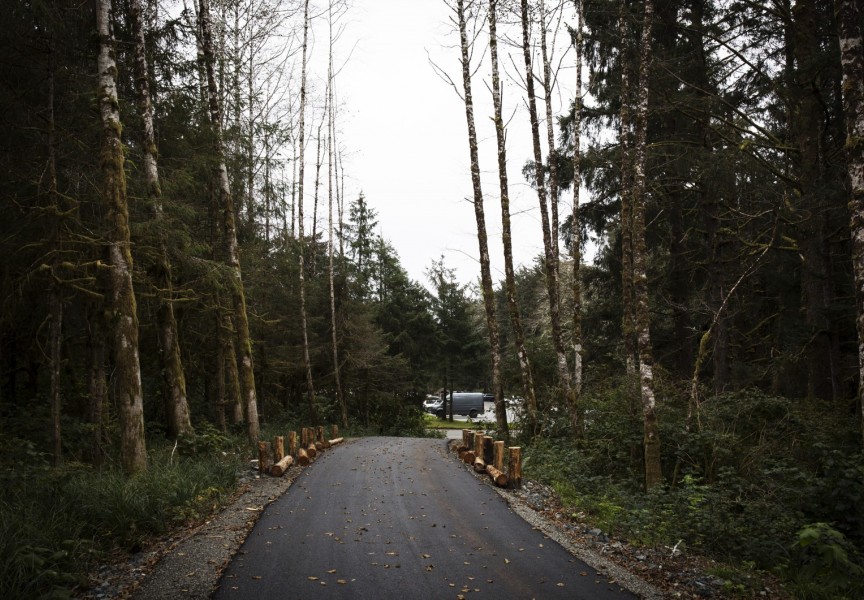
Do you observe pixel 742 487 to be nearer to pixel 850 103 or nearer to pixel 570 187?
pixel 850 103

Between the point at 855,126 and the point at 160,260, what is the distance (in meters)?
11.6

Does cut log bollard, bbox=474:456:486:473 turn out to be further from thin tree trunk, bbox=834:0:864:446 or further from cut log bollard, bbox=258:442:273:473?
thin tree trunk, bbox=834:0:864:446

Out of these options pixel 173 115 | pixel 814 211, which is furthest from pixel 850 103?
pixel 173 115

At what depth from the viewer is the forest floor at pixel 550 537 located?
539cm

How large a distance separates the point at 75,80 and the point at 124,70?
1859 millimetres

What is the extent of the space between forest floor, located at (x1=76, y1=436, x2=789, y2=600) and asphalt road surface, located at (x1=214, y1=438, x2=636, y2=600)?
0.73 ft

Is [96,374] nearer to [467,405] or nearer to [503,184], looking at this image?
[503,184]

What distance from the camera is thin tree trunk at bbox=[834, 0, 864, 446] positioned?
6457 millimetres

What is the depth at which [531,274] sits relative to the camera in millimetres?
50594

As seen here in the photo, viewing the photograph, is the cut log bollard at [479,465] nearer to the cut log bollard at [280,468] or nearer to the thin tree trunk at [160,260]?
the cut log bollard at [280,468]

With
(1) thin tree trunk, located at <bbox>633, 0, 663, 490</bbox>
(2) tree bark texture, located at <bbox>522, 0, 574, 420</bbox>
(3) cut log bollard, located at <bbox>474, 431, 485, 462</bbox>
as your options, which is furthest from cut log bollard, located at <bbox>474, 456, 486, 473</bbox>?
(1) thin tree trunk, located at <bbox>633, 0, 663, 490</bbox>

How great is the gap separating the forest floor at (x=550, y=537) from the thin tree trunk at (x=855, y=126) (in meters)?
2.74

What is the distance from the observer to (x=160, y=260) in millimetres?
11219

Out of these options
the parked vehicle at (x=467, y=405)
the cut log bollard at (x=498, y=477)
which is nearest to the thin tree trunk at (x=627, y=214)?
the cut log bollard at (x=498, y=477)
